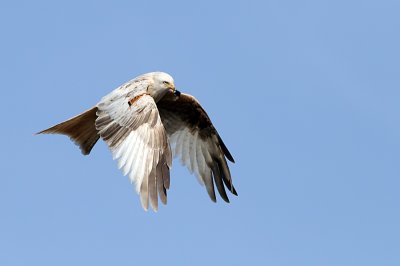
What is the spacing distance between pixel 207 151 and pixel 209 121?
672 millimetres

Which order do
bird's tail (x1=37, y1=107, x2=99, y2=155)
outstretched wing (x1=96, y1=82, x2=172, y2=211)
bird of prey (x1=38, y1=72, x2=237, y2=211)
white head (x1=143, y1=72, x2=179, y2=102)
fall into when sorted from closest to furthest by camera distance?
1. outstretched wing (x1=96, y1=82, x2=172, y2=211)
2. bird of prey (x1=38, y1=72, x2=237, y2=211)
3. white head (x1=143, y1=72, x2=179, y2=102)
4. bird's tail (x1=37, y1=107, x2=99, y2=155)

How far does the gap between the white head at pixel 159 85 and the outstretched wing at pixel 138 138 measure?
39cm

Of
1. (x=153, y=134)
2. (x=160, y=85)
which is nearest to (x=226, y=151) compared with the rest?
(x=160, y=85)

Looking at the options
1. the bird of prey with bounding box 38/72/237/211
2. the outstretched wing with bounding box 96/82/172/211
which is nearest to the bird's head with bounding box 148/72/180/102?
the bird of prey with bounding box 38/72/237/211

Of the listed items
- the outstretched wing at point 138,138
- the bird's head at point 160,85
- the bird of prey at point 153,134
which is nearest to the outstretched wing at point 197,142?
the bird of prey at point 153,134

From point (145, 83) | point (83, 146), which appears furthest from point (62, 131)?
point (145, 83)

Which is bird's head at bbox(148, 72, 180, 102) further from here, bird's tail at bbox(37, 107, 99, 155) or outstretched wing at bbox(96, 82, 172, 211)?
bird's tail at bbox(37, 107, 99, 155)

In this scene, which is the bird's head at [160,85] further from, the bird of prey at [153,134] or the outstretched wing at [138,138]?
the outstretched wing at [138,138]

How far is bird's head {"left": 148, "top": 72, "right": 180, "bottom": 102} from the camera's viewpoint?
2186cm

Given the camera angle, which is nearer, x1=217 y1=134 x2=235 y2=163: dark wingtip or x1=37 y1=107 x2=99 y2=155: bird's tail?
x1=37 y1=107 x2=99 y2=155: bird's tail

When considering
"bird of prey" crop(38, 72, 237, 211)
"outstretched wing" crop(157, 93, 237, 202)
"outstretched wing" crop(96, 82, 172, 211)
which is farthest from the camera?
"outstretched wing" crop(157, 93, 237, 202)

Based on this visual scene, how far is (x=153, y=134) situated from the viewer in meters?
20.2

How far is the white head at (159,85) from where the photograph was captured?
21.8m

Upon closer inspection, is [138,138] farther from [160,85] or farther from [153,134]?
[160,85]
